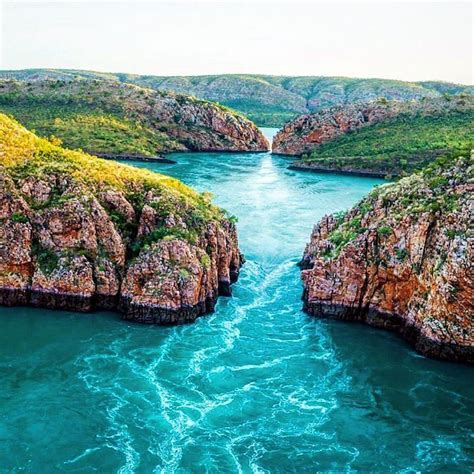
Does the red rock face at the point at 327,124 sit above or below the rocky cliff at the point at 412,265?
above

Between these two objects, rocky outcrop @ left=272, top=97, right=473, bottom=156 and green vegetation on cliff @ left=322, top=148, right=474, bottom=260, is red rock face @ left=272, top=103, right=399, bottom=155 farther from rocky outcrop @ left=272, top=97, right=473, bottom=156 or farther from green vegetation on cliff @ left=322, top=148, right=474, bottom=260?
green vegetation on cliff @ left=322, top=148, right=474, bottom=260

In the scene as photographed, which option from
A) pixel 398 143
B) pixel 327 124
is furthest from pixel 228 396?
pixel 327 124

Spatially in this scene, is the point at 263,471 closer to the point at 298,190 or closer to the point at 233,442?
the point at 233,442

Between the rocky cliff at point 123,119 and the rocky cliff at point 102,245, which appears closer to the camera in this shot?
the rocky cliff at point 102,245

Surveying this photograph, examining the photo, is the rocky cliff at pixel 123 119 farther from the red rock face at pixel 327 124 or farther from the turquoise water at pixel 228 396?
the turquoise water at pixel 228 396

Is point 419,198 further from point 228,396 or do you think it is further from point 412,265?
point 228,396

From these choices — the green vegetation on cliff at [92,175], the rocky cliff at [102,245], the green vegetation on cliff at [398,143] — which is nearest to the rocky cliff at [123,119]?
the green vegetation on cliff at [398,143]

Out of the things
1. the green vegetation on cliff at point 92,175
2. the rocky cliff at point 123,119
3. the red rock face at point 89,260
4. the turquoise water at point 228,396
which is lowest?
the turquoise water at point 228,396

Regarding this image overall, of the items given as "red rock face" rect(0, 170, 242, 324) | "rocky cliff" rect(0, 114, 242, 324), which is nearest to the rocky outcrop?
"rocky cliff" rect(0, 114, 242, 324)
